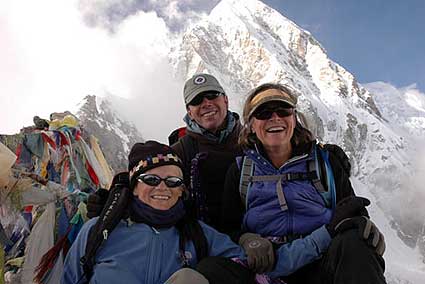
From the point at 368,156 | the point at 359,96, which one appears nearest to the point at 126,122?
the point at 368,156

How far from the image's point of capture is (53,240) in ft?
10.8

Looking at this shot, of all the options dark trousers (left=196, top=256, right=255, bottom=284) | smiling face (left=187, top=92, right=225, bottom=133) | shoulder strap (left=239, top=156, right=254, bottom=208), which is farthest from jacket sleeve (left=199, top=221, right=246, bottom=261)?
smiling face (left=187, top=92, right=225, bottom=133)

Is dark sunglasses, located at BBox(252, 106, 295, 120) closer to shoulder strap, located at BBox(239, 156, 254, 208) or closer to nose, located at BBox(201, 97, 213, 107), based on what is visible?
shoulder strap, located at BBox(239, 156, 254, 208)

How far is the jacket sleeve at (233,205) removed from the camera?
3055 millimetres

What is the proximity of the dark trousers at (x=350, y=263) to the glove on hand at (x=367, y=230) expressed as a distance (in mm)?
26

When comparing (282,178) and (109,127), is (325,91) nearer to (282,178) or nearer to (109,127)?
(109,127)

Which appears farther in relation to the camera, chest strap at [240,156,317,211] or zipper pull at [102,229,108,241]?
chest strap at [240,156,317,211]

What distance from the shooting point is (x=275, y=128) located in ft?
9.74

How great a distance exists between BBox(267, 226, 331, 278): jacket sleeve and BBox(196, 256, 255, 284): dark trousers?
0.20 metres

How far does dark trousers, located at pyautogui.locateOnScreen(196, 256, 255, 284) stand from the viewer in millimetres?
2227

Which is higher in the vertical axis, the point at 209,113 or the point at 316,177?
the point at 209,113

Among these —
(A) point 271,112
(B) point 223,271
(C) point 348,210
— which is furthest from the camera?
(A) point 271,112

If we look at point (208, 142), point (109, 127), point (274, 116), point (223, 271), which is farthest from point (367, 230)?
point (109, 127)

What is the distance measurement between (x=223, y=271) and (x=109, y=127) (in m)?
91.0
